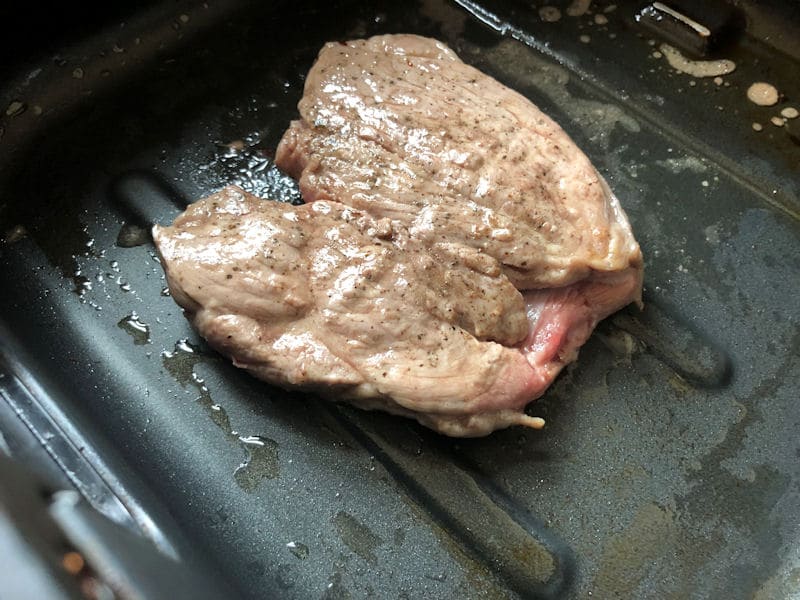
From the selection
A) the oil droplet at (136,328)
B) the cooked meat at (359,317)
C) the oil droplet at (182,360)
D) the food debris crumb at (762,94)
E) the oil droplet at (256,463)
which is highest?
the food debris crumb at (762,94)

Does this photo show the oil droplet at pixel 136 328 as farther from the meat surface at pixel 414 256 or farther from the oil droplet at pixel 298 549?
the oil droplet at pixel 298 549

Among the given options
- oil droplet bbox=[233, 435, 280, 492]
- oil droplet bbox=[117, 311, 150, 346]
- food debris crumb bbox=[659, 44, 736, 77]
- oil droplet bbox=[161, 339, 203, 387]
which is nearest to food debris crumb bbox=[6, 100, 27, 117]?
oil droplet bbox=[117, 311, 150, 346]

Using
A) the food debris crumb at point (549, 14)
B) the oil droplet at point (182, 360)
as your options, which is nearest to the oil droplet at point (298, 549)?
the oil droplet at point (182, 360)

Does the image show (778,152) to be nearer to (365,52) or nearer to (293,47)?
(365,52)

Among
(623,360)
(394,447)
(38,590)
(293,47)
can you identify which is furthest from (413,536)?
(293,47)

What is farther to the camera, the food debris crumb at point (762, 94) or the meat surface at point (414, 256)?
the food debris crumb at point (762, 94)

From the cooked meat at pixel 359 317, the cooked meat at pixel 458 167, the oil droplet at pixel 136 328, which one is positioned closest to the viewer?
the cooked meat at pixel 359 317
